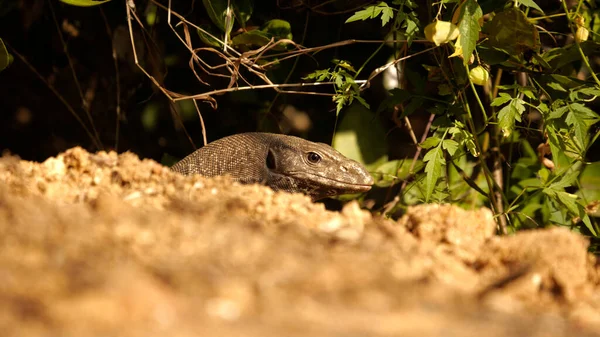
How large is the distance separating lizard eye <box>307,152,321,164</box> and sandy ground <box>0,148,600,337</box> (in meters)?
1.37

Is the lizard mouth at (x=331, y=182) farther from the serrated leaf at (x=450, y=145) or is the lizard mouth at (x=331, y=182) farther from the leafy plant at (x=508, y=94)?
the serrated leaf at (x=450, y=145)

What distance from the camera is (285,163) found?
354cm

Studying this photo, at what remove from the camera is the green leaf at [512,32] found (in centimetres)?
305

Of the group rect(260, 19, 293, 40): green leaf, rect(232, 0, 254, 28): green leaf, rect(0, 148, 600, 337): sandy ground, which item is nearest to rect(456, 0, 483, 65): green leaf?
rect(0, 148, 600, 337): sandy ground

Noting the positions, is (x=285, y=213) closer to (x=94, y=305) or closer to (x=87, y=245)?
(x=87, y=245)

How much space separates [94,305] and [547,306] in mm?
998

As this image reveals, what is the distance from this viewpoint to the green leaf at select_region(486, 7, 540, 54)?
10.0ft

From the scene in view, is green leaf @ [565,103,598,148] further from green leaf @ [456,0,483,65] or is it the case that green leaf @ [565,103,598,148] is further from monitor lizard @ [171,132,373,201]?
monitor lizard @ [171,132,373,201]

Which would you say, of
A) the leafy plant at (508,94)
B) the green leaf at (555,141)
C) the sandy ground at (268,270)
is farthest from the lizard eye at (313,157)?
the sandy ground at (268,270)

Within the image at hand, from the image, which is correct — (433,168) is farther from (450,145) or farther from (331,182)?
(331,182)

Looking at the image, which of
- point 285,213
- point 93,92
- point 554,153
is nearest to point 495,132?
point 554,153

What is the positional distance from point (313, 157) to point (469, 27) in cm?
107

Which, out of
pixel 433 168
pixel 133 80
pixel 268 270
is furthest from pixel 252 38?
pixel 268 270

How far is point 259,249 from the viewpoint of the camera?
159 cm
